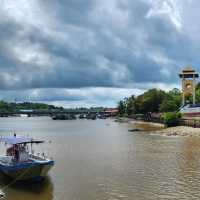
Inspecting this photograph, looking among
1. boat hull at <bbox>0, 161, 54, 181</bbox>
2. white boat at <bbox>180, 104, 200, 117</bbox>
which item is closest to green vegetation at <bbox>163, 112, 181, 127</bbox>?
white boat at <bbox>180, 104, 200, 117</bbox>

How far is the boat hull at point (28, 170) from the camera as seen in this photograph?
106 ft

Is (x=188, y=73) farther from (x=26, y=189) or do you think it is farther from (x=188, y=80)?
(x=26, y=189)

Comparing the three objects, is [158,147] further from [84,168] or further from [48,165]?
[48,165]

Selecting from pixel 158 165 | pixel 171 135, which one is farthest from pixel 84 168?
pixel 171 135

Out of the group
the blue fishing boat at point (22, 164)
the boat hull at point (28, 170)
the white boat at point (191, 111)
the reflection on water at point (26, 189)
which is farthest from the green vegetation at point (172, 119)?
the boat hull at point (28, 170)

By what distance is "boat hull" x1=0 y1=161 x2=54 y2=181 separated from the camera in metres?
32.3

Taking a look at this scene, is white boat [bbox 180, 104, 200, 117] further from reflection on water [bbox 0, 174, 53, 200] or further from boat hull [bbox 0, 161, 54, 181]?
boat hull [bbox 0, 161, 54, 181]

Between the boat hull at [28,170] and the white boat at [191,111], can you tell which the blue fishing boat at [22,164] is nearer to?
the boat hull at [28,170]

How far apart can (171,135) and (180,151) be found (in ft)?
86.2

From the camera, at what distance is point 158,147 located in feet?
190

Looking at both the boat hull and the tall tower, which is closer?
the boat hull

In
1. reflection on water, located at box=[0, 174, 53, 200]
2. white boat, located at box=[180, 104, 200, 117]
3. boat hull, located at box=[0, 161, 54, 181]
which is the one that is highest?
white boat, located at box=[180, 104, 200, 117]

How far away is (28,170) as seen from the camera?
3244 cm

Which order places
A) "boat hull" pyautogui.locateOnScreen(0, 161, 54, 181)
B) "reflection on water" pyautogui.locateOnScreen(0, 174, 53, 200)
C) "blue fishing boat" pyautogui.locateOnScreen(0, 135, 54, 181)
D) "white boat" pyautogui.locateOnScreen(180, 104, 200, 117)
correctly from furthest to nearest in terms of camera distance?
1. "white boat" pyautogui.locateOnScreen(180, 104, 200, 117)
2. "blue fishing boat" pyautogui.locateOnScreen(0, 135, 54, 181)
3. "boat hull" pyautogui.locateOnScreen(0, 161, 54, 181)
4. "reflection on water" pyautogui.locateOnScreen(0, 174, 53, 200)
